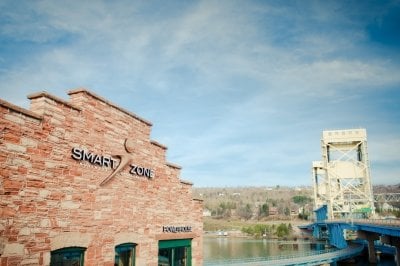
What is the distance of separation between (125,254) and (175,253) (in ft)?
11.2

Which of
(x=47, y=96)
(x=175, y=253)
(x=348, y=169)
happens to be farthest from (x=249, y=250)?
(x=47, y=96)

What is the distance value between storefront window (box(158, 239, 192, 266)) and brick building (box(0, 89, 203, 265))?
0.04 metres

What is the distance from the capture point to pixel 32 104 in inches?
371

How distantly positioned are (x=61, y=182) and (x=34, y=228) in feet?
4.55

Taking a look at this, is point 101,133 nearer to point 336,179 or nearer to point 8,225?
point 8,225

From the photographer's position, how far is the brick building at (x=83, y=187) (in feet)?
27.6

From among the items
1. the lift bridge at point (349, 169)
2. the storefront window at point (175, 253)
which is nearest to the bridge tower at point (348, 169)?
the lift bridge at point (349, 169)

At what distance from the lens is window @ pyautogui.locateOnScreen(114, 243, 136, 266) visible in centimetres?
1164

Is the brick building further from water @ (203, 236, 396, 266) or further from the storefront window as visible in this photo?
water @ (203, 236, 396, 266)

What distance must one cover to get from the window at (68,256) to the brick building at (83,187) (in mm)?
27

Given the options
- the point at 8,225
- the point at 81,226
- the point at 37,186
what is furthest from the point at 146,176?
the point at 8,225

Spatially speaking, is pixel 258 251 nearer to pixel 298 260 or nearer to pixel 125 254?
pixel 298 260

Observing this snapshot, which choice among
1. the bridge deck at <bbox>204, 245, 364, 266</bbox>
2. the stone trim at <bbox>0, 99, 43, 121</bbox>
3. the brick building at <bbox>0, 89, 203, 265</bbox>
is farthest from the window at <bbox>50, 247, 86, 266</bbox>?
the bridge deck at <bbox>204, 245, 364, 266</bbox>

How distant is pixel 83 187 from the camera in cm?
1027
